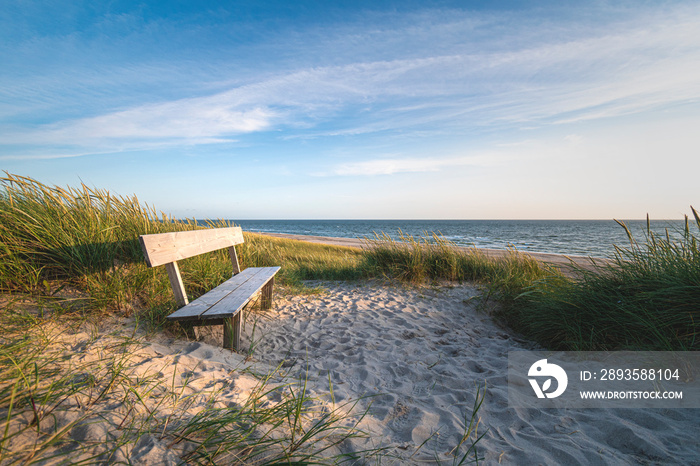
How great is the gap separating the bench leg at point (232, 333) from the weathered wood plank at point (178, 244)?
2.65ft

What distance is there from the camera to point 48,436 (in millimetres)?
1434

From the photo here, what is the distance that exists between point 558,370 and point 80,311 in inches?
161

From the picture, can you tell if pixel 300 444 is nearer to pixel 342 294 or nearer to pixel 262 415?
pixel 262 415

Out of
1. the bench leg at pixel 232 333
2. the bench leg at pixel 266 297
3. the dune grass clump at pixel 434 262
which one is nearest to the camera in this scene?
the bench leg at pixel 232 333

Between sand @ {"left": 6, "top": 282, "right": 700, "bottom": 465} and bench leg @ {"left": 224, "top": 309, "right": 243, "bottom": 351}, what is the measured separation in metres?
0.13

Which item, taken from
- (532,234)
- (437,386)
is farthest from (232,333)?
(532,234)

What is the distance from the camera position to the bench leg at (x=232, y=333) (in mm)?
2973

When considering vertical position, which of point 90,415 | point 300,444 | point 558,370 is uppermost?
point 90,415

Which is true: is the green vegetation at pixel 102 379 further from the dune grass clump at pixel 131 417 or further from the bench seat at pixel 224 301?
the bench seat at pixel 224 301

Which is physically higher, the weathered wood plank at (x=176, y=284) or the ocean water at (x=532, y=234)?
the weathered wood plank at (x=176, y=284)

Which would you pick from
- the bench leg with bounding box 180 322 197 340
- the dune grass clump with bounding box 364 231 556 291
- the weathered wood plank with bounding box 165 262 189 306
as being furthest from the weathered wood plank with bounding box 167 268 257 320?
the dune grass clump with bounding box 364 231 556 291

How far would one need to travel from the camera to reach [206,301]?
3.03 metres

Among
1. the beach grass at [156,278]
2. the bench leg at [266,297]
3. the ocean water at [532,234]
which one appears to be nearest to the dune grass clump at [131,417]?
the beach grass at [156,278]

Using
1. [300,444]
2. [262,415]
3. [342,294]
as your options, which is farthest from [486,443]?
[342,294]
